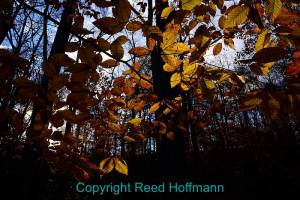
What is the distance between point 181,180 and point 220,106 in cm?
91

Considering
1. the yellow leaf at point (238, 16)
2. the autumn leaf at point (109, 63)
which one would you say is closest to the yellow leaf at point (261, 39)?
the yellow leaf at point (238, 16)

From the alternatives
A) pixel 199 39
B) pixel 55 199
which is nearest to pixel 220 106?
pixel 199 39

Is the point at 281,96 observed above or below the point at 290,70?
below

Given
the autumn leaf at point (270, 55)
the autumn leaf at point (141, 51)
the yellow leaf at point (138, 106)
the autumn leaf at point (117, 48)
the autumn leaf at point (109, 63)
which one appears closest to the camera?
the autumn leaf at point (270, 55)

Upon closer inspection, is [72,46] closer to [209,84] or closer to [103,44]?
[103,44]

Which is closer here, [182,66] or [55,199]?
[182,66]

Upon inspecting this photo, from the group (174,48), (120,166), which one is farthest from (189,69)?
(120,166)

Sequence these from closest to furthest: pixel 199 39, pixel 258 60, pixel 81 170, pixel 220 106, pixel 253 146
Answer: pixel 258 60
pixel 199 39
pixel 81 170
pixel 220 106
pixel 253 146

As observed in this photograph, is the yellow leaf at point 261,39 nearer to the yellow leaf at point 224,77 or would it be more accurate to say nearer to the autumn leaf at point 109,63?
the yellow leaf at point 224,77

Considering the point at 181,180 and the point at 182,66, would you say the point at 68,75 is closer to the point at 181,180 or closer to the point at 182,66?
the point at 182,66

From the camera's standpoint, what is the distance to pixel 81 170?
150 centimetres

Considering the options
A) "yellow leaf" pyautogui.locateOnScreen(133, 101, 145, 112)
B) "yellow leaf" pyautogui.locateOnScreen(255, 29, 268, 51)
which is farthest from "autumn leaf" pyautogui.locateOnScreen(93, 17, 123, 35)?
"yellow leaf" pyautogui.locateOnScreen(133, 101, 145, 112)

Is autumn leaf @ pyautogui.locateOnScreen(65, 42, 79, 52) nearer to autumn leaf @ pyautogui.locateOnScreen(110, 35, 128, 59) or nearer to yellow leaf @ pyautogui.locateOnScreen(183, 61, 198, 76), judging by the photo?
autumn leaf @ pyautogui.locateOnScreen(110, 35, 128, 59)

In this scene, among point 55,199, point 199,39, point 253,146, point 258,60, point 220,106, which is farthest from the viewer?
point 253,146
